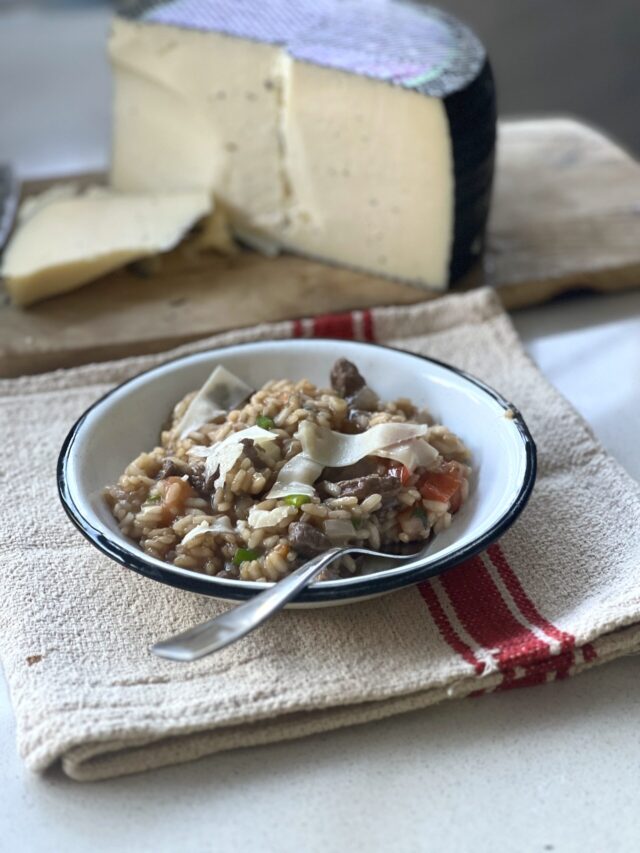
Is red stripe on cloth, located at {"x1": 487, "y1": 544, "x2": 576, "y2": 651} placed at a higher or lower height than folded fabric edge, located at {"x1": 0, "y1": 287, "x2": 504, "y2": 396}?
higher

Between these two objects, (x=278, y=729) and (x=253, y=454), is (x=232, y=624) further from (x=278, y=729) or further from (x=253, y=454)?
(x=253, y=454)

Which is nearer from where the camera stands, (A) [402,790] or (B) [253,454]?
(A) [402,790]

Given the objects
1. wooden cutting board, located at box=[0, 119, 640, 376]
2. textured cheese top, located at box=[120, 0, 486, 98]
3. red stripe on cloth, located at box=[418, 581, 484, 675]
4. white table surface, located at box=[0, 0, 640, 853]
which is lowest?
wooden cutting board, located at box=[0, 119, 640, 376]

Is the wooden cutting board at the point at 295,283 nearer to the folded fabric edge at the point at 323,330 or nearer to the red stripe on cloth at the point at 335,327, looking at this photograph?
the folded fabric edge at the point at 323,330

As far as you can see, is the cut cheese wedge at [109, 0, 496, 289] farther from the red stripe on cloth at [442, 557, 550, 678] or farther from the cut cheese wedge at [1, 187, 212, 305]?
the red stripe on cloth at [442, 557, 550, 678]

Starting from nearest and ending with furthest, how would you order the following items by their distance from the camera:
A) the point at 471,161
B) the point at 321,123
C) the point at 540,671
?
the point at 540,671 < the point at 471,161 < the point at 321,123

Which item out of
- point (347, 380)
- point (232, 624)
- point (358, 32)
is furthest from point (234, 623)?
point (358, 32)

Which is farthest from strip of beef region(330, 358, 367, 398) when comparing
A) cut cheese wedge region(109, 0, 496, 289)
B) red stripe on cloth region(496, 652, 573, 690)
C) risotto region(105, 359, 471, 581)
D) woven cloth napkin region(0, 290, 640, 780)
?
cut cheese wedge region(109, 0, 496, 289)
